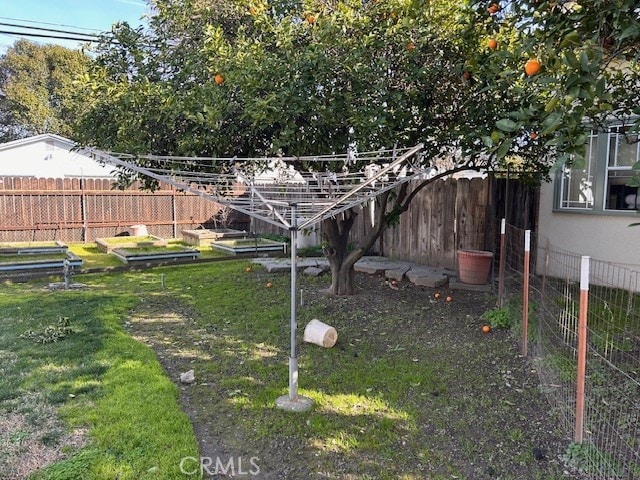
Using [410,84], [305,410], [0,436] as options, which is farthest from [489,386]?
[0,436]

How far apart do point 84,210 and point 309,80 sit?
10.8 m

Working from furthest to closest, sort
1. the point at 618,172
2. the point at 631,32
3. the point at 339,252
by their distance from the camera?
the point at 618,172 < the point at 339,252 < the point at 631,32

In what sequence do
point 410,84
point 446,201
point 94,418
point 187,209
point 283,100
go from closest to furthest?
point 94,418 < point 283,100 < point 410,84 < point 446,201 < point 187,209

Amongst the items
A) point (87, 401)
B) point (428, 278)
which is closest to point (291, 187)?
point (87, 401)

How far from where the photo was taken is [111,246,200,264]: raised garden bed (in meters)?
9.91

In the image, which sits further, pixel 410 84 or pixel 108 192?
pixel 108 192

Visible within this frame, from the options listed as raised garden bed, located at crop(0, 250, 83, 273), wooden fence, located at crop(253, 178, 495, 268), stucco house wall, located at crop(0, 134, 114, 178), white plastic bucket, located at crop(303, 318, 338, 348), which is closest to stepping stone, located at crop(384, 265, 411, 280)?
wooden fence, located at crop(253, 178, 495, 268)

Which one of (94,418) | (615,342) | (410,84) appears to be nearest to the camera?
(94,418)

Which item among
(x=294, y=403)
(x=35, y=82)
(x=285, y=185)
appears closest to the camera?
(x=294, y=403)

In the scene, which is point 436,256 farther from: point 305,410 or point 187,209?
point 187,209

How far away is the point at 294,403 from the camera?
3.54m

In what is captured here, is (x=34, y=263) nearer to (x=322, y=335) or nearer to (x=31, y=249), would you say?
(x=31, y=249)

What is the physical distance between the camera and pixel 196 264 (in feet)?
33.1

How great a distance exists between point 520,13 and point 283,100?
6.48 feet
